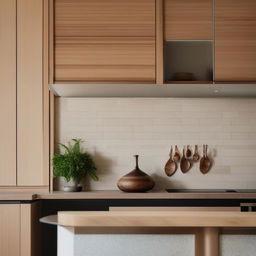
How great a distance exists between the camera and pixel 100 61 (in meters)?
3.49

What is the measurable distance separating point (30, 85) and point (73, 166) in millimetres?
781

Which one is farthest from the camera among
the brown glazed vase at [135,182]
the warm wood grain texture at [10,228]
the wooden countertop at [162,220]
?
the brown glazed vase at [135,182]

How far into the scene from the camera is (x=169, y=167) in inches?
149

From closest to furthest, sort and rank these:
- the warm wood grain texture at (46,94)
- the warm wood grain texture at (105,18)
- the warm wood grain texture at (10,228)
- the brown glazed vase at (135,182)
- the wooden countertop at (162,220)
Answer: the wooden countertop at (162,220) → the warm wood grain texture at (10,228) → the brown glazed vase at (135,182) → the warm wood grain texture at (105,18) → the warm wood grain texture at (46,94)

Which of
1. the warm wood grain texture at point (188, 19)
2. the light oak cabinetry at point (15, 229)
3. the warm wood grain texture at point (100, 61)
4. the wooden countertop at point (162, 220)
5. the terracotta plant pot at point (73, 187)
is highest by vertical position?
the warm wood grain texture at point (188, 19)

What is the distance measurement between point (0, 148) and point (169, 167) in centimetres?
141

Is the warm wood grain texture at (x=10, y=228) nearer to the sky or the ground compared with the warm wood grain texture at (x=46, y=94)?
nearer to the ground

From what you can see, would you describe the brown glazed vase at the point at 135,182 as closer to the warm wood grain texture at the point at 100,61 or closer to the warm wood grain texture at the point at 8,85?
the warm wood grain texture at the point at 100,61

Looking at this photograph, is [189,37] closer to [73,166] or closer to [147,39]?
[147,39]

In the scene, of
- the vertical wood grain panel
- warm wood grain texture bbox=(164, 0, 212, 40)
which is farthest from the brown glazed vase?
warm wood grain texture bbox=(164, 0, 212, 40)

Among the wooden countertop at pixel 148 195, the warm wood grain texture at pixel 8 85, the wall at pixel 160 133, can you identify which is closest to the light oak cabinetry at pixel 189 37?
the wall at pixel 160 133

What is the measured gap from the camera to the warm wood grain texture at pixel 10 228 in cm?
316

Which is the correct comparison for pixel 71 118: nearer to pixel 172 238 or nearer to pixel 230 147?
pixel 230 147

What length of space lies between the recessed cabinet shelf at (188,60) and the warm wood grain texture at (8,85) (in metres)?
Answer: 1.27
